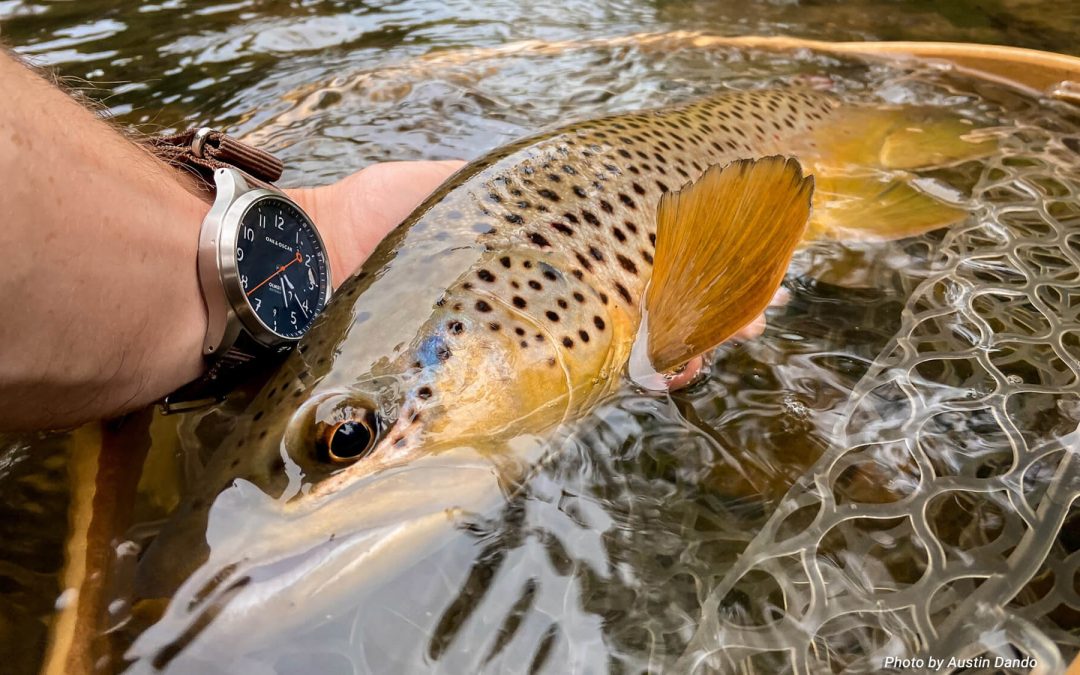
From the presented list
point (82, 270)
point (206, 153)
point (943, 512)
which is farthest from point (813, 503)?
point (206, 153)

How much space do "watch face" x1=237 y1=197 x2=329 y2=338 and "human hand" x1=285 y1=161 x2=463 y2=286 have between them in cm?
37

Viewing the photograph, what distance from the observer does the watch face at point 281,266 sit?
1851 mm

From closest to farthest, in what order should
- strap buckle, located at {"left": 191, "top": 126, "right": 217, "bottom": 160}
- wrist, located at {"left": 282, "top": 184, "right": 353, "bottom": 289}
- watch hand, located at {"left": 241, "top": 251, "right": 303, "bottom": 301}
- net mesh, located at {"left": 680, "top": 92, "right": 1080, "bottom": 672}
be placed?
net mesh, located at {"left": 680, "top": 92, "right": 1080, "bottom": 672} → watch hand, located at {"left": 241, "top": 251, "right": 303, "bottom": 301} → strap buckle, located at {"left": 191, "top": 126, "right": 217, "bottom": 160} → wrist, located at {"left": 282, "top": 184, "right": 353, "bottom": 289}

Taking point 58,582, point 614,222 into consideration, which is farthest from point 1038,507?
point 58,582

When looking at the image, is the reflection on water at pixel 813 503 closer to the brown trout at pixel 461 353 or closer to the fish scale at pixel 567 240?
the brown trout at pixel 461 353

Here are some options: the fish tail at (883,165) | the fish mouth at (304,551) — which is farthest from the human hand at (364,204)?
the fish tail at (883,165)

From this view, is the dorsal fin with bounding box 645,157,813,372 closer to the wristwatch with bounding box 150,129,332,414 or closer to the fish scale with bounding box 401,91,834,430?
the fish scale with bounding box 401,91,834,430

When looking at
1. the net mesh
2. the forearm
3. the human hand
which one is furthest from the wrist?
the net mesh

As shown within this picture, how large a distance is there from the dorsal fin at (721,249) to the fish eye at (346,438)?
850 mm

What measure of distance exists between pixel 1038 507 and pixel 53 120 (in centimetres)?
230

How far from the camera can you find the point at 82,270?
140cm

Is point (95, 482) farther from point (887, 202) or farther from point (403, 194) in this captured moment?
point (887, 202)

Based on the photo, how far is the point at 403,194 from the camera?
2676 mm

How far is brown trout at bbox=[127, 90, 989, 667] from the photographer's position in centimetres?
134
